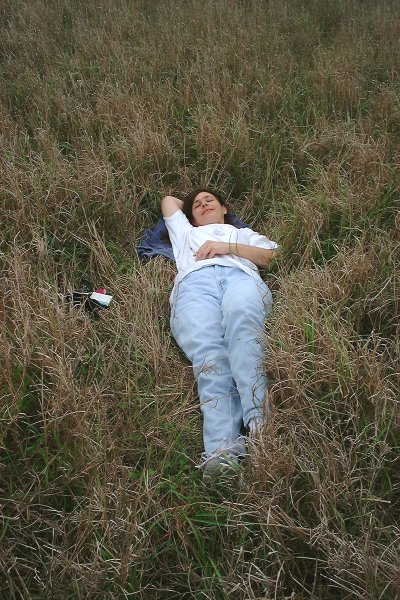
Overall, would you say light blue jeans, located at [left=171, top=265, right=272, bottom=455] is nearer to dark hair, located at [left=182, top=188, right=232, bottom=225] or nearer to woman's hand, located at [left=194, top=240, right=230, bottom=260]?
woman's hand, located at [left=194, top=240, right=230, bottom=260]

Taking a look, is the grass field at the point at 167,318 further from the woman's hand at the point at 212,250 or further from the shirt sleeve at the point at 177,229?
the woman's hand at the point at 212,250

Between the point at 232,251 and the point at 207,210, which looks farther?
the point at 207,210

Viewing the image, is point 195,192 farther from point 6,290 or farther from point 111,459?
point 111,459

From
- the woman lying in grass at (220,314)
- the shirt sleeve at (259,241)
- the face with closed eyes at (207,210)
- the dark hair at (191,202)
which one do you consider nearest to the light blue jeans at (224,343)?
the woman lying in grass at (220,314)

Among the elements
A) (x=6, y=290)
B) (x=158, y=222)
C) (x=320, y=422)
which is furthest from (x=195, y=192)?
(x=320, y=422)

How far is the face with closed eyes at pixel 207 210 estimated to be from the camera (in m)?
3.28

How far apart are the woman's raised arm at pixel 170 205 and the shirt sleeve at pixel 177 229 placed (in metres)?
0.03

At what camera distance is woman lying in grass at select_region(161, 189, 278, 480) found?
208cm

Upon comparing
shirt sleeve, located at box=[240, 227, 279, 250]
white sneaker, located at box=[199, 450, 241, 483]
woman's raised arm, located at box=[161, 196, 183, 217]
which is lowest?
white sneaker, located at box=[199, 450, 241, 483]

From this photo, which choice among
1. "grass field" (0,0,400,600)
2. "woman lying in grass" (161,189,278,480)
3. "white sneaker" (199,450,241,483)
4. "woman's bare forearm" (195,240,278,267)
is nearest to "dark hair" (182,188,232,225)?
"woman lying in grass" (161,189,278,480)

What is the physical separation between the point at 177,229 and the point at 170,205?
0.77 ft

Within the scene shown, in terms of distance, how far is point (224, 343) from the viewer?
245 centimetres

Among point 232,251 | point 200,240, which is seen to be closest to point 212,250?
point 232,251

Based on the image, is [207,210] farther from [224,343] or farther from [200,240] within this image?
[224,343]
